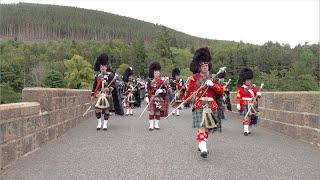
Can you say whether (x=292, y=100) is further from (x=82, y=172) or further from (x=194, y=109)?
(x=82, y=172)

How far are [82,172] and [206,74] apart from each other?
142 inches

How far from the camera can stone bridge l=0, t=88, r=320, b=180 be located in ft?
23.9

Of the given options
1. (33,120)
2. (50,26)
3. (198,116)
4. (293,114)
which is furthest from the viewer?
(50,26)

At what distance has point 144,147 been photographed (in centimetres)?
1014

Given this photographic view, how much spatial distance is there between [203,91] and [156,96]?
5387 mm

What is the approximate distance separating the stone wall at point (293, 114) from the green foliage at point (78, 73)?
4817 inches

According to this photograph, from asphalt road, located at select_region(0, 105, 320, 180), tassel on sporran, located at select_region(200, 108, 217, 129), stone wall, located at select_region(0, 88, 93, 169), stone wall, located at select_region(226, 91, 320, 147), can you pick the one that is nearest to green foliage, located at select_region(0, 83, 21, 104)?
stone wall, located at select_region(226, 91, 320, 147)

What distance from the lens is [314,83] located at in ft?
419

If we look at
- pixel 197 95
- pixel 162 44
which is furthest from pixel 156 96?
pixel 162 44

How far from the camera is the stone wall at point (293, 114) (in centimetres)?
1098

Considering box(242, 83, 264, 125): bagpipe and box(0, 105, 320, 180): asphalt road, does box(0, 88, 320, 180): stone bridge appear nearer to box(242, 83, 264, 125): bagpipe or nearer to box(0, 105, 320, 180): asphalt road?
box(0, 105, 320, 180): asphalt road

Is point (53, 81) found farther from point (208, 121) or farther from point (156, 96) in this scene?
point (208, 121)

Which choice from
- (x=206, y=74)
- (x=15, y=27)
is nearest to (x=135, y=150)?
(x=206, y=74)

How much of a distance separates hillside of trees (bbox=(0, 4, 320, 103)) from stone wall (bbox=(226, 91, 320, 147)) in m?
102
